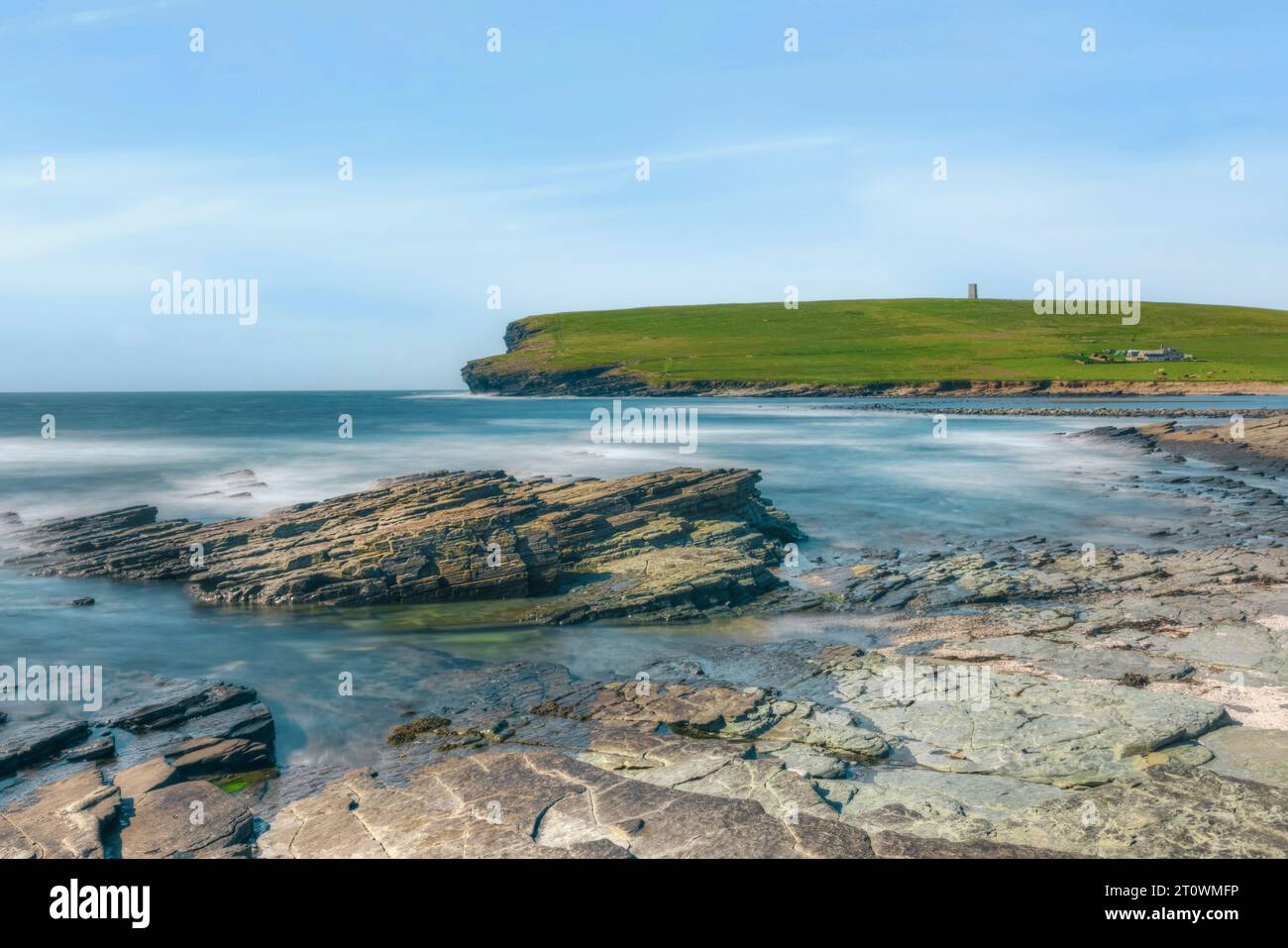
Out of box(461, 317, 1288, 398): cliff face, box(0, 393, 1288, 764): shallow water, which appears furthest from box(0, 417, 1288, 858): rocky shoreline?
box(461, 317, 1288, 398): cliff face

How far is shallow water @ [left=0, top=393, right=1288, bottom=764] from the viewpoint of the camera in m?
16.5

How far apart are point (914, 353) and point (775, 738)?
15868cm

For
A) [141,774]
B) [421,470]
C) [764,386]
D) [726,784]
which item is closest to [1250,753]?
[726,784]

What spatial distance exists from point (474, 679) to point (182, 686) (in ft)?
16.3

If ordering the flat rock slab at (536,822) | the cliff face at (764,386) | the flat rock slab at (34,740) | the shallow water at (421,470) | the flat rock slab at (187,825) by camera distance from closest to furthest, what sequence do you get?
the flat rock slab at (536,822) → the flat rock slab at (187,825) → the flat rock slab at (34,740) → the shallow water at (421,470) → the cliff face at (764,386)

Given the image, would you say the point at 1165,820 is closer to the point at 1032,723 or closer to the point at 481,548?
the point at 1032,723

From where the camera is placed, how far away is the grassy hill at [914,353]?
13600cm

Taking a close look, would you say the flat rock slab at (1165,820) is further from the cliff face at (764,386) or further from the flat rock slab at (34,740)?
the cliff face at (764,386)

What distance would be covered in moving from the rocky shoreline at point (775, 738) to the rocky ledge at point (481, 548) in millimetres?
157

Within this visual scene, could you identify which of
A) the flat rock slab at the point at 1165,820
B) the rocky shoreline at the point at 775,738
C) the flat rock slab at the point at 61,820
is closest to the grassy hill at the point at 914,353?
the rocky shoreline at the point at 775,738

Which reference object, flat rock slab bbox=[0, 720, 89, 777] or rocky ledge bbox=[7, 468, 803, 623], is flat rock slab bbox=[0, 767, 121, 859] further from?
rocky ledge bbox=[7, 468, 803, 623]

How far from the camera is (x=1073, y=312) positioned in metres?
198

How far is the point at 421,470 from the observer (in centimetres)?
5566

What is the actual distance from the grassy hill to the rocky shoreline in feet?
403
